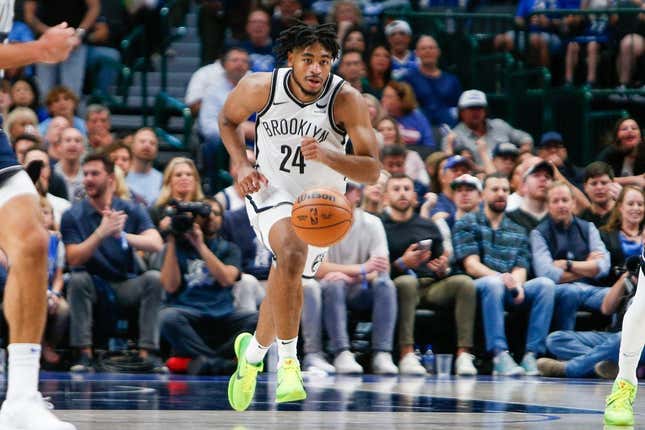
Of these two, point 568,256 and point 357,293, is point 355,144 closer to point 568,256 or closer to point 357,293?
point 357,293

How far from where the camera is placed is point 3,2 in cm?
640

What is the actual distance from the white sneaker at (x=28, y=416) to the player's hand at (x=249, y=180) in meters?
2.26

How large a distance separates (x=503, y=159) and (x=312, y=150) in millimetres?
7010

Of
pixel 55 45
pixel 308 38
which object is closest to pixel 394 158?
pixel 308 38

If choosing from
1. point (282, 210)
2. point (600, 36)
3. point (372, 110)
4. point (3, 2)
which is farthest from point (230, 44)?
point (3, 2)

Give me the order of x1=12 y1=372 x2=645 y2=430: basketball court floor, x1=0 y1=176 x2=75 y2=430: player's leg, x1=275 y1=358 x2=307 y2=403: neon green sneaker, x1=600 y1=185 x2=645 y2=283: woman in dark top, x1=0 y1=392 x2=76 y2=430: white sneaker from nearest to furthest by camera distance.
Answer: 1. x1=0 y1=392 x2=76 y2=430: white sneaker
2. x1=0 y1=176 x2=75 y2=430: player's leg
3. x1=12 y1=372 x2=645 y2=430: basketball court floor
4. x1=275 y1=358 x2=307 y2=403: neon green sneaker
5. x1=600 y1=185 x2=645 y2=283: woman in dark top

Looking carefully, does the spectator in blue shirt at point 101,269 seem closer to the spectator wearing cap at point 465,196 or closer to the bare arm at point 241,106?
the spectator wearing cap at point 465,196

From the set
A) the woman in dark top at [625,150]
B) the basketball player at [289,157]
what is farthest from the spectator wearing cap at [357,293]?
the woman in dark top at [625,150]

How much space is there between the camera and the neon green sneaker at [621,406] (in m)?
7.25

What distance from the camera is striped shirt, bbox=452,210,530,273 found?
12406 mm

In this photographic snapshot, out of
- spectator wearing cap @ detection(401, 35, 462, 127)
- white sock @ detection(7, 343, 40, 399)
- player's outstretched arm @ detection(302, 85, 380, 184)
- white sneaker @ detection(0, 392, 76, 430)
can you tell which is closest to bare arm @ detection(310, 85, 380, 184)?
player's outstretched arm @ detection(302, 85, 380, 184)

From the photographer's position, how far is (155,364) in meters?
11.6

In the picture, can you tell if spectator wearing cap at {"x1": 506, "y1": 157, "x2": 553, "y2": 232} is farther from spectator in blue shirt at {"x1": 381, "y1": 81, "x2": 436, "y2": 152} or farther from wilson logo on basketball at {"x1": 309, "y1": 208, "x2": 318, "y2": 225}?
wilson logo on basketball at {"x1": 309, "y1": 208, "x2": 318, "y2": 225}

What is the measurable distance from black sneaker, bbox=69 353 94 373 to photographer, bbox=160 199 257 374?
0.65m
